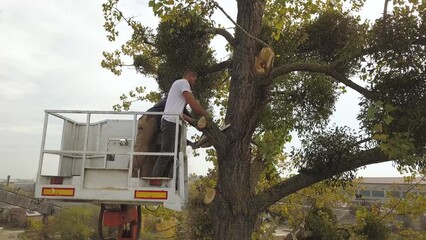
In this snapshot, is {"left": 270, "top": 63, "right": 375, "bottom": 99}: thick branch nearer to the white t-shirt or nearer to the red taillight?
the white t-shirt

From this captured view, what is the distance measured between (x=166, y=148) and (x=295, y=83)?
5114mm

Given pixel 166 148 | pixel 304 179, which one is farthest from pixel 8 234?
pixel 166 148

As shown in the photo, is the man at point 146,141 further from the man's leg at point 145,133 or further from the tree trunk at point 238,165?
the tree trunk at point 238,165

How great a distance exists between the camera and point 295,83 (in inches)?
376

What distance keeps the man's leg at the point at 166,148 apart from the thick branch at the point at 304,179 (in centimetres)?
230

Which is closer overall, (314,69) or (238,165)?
(238,165)

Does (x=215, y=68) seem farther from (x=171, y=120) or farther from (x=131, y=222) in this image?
(x=131, y=222)

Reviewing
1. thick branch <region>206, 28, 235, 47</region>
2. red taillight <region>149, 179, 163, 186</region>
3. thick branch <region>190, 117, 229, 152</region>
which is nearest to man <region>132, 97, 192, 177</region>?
thick branch <region>190, 117, 229, 152</region>

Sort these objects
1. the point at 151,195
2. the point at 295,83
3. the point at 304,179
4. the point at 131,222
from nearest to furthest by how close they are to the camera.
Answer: the point at 151,195
the point at 131,222
the point at 304,179
the point at 295,83

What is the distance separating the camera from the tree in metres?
5.62

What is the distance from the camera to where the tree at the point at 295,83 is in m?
5.62

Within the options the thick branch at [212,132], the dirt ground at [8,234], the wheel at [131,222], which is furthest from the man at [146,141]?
the dirt ground at [8,234]

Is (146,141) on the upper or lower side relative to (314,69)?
lower

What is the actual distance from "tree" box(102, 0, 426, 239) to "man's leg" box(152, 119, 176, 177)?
770 mm
